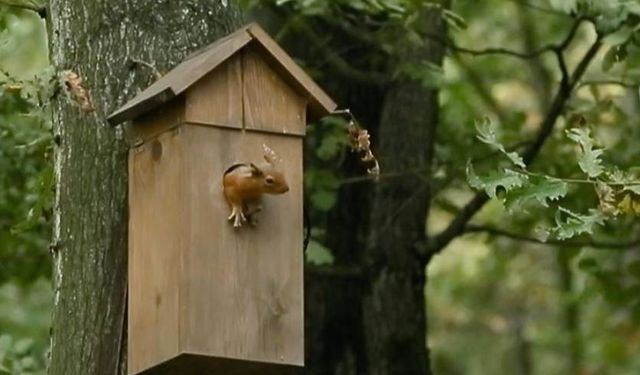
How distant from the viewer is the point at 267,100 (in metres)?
5.01

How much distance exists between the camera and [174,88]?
4785 mm

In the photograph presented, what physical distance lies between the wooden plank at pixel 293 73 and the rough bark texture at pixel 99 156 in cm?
31

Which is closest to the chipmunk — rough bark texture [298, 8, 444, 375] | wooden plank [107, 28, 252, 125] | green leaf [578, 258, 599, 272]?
wooden plank [107, 28, 252, 125]

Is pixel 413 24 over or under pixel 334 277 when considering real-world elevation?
over

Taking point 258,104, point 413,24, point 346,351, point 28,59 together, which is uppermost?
point 28,59

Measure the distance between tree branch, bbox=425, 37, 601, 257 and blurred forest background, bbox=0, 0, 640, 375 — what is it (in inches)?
3.3

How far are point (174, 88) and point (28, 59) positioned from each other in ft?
35.6

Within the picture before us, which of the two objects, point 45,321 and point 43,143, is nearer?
point 43,143

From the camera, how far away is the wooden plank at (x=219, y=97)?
4.85 m

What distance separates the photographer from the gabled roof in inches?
190

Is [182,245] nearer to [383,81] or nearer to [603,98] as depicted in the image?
[383,81]

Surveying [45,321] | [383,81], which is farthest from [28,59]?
[383,81]

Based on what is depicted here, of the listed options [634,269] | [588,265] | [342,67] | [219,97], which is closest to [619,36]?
[588,265]

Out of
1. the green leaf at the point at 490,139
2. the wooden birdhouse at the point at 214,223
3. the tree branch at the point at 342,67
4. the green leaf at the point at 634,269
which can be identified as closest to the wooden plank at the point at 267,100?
the wooden birdhouse at the point at 214,223
